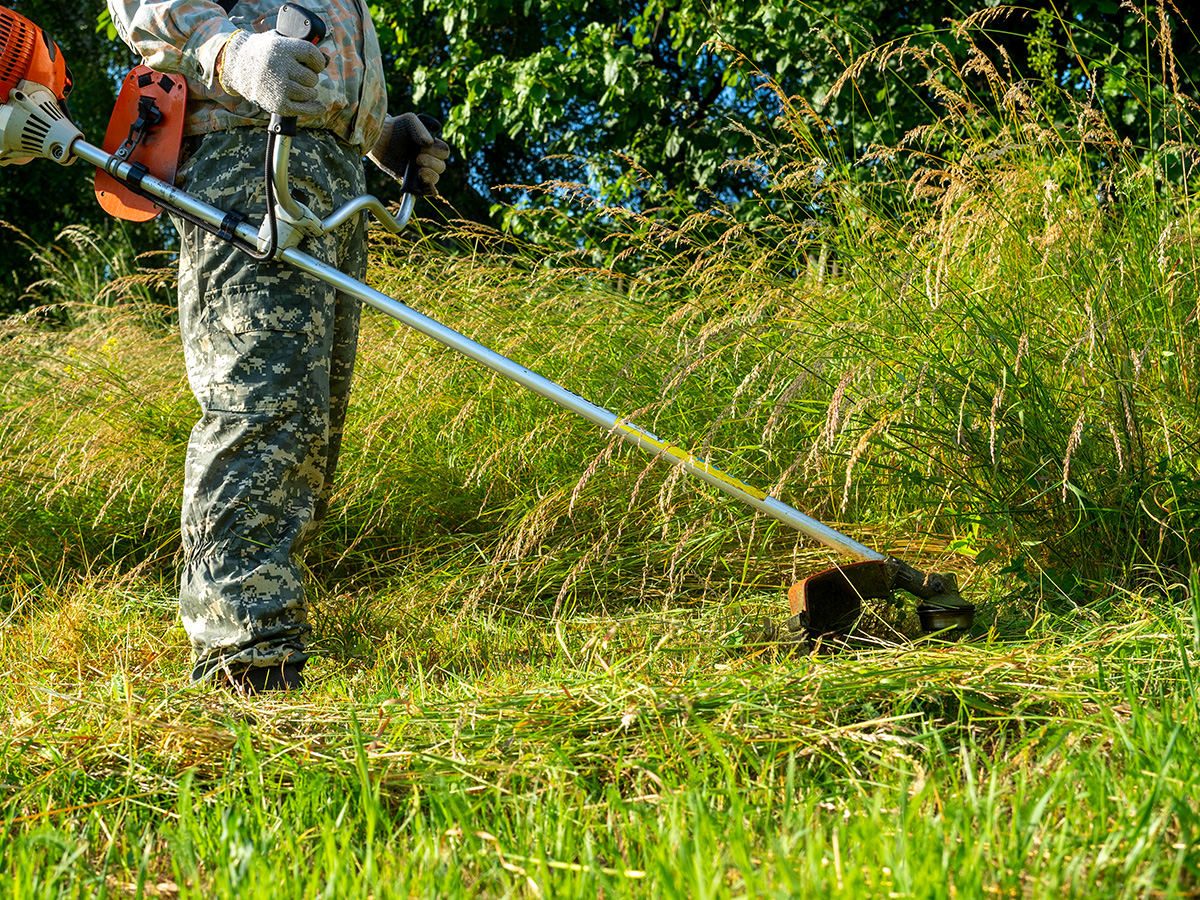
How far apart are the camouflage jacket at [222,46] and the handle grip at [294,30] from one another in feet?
0.43

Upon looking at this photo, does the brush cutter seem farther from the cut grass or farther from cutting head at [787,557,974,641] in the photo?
the cut grass

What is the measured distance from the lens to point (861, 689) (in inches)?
64.4

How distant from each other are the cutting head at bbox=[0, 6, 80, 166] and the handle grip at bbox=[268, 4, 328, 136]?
59cm

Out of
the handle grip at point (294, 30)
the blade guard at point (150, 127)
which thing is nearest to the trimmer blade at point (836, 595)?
the handle grip at point (294, 30)

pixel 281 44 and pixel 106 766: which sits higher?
pixel 281 44

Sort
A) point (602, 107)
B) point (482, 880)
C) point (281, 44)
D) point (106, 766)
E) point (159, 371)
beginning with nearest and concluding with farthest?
1. point (482, 880)
2. point (106, 766)
3. point (281, 44)
4. point (159, 371)
5. point (602, 107)

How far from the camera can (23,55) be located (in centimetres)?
223

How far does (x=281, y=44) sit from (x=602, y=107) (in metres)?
5.16

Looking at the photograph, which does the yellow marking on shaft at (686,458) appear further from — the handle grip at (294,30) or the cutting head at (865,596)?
the handle grip at (294,30)

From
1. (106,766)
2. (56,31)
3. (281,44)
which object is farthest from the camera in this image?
(56,31)

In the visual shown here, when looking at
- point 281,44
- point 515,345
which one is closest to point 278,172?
point 281,44

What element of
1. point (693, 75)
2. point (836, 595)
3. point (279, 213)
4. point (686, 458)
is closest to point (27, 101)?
point (279, 213)

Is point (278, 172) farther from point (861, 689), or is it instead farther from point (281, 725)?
point (861, 689)

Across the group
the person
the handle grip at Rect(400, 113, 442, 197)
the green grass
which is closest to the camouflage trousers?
the person
